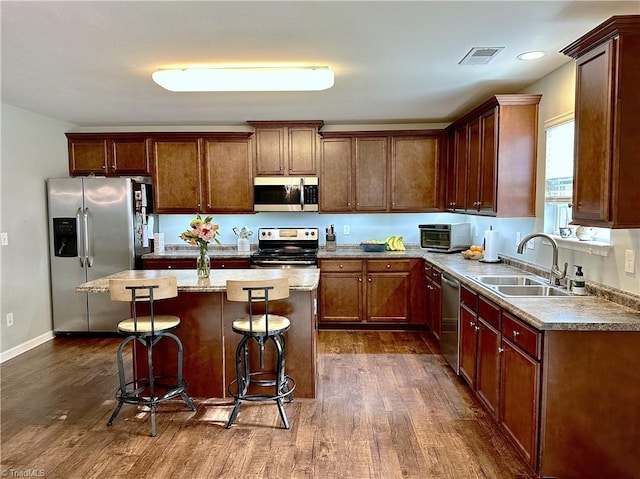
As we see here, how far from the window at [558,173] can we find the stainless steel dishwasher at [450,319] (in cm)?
86

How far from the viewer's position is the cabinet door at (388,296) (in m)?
5.14

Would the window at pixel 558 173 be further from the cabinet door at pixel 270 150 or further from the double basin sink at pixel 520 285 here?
the cabinet door at pixel 270 150

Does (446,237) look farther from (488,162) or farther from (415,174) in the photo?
(488,162)

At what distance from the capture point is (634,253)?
2523 mm

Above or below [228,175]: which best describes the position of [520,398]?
below

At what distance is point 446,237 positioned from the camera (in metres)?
5.17

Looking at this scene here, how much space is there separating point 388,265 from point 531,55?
8.68 ft

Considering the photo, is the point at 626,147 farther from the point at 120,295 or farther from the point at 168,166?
the point at 168,166

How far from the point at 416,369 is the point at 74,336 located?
370 cm

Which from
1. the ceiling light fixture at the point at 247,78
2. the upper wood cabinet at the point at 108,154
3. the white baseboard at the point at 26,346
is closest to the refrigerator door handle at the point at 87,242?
the upper wood cabinet at the point at 108,154

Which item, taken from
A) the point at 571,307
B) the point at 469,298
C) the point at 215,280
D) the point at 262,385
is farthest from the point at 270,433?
the point at 571,307

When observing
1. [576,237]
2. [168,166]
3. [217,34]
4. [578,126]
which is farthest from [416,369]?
[168,166]

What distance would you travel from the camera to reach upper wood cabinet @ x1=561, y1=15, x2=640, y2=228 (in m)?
2.22

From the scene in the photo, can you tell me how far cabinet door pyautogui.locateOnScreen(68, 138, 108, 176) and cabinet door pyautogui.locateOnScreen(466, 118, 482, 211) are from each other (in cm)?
408
